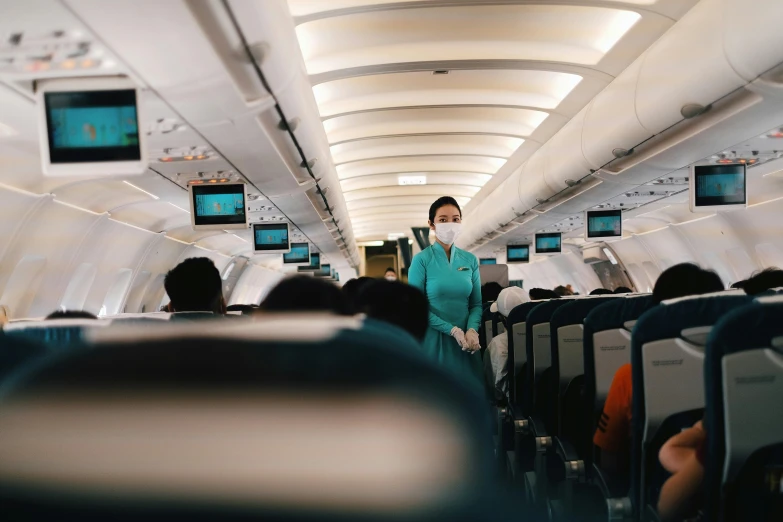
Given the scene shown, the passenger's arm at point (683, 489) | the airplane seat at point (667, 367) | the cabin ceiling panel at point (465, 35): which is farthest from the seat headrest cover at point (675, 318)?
the cabin ceiling panel at point (465, 35)

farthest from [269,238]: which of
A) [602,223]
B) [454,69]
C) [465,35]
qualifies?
[465,35]

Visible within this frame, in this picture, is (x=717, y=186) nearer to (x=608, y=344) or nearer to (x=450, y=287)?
(x=450, y=287)

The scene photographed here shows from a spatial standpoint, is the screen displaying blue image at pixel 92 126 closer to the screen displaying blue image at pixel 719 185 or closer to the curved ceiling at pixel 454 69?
the curved ceiling at pixel 454 69

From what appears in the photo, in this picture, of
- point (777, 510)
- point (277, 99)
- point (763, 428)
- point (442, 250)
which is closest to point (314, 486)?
point (763, 428)

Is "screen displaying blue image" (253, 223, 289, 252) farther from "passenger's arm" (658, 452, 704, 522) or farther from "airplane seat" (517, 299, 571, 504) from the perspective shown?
"passenger's arm" (658, 452, 704, 522)

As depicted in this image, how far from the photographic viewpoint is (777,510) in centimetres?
222

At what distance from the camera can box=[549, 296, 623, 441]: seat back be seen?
462 cm

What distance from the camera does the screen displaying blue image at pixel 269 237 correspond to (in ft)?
49.5

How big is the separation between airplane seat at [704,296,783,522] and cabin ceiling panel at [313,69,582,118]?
23.7 ft

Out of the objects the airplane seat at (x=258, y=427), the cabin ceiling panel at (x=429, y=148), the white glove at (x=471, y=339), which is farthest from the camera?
the cabin ceiling panel at (x=429, y=148)

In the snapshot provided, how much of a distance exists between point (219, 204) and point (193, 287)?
5926 millimetres

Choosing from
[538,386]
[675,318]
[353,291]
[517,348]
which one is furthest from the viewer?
[517,348]

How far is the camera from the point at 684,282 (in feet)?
11.3

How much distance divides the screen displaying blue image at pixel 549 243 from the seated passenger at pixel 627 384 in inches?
621
